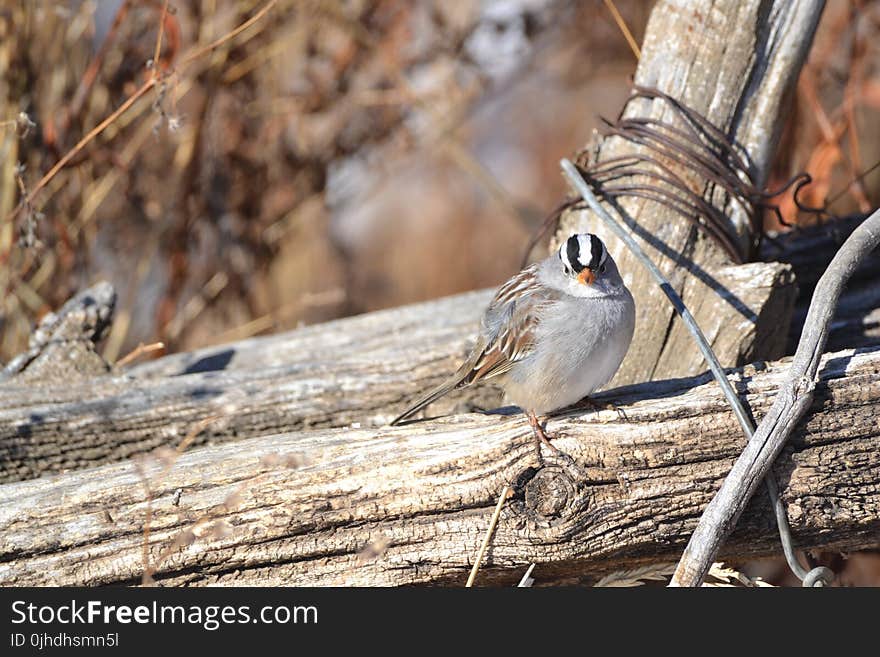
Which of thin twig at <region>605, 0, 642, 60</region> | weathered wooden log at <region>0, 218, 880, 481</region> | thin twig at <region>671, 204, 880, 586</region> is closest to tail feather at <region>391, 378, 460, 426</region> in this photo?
weathered wooden log at <region>0, 218, 880, 481</region>

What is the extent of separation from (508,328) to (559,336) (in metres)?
0.19

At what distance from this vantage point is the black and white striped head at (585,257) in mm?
2473

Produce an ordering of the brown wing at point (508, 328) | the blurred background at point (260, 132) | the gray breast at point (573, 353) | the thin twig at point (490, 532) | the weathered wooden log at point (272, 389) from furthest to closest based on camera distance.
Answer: the blurred background at point (260, 132), the weathered wooden log at point (272, 389), the brown wing at point (508, 328), the gray breast at point (573, 353), the thin twig at point (490, 532)

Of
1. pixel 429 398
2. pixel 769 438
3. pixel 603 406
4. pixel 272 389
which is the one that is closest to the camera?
pixel 769 438

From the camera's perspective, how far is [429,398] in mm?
2633

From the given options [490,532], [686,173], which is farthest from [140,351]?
[686,173]

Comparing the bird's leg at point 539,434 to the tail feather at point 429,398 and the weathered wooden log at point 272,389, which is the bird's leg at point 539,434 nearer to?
the tail feather at point 429,398

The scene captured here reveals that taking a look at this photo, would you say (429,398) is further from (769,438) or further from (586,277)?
(769,438)

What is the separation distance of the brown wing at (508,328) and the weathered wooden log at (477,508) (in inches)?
12.9

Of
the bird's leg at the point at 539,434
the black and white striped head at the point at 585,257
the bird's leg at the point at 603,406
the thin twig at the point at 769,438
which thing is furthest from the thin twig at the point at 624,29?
the bird's leg at the point at 539,434

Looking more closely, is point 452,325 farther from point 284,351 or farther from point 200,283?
point 200,283

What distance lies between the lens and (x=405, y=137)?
510 cm

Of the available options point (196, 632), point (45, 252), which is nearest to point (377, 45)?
point (45, 252)

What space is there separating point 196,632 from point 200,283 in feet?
10.6
